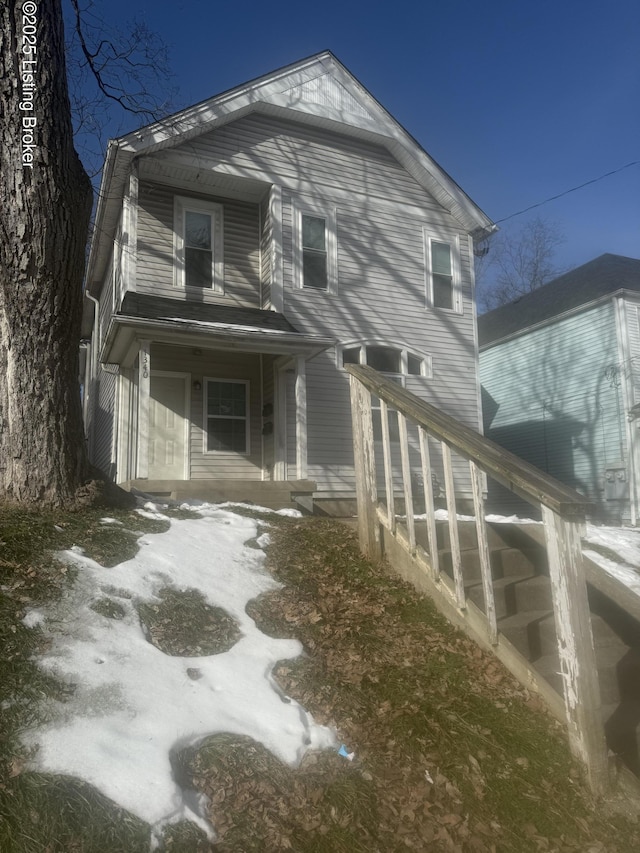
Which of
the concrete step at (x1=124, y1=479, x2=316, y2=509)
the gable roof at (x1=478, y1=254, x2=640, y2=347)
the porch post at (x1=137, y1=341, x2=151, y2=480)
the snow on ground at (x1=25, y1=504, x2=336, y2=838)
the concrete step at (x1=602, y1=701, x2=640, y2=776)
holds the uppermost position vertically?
the gable roof at (x1=478, y1=254, x2=640, y2=347)

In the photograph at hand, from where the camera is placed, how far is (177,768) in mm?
2742

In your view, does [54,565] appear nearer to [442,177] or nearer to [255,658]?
[255,658]

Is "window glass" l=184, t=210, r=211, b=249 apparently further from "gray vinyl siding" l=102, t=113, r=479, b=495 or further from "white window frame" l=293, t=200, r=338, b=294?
"white window frame" l=293, t=200, r=338, b=294

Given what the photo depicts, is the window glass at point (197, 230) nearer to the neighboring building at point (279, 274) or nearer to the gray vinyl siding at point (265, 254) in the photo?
the neighboring building at point (279, 274)

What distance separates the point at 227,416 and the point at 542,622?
8113mm

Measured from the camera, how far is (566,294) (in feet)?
61.0

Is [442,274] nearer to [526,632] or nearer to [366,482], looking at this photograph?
[366,482]

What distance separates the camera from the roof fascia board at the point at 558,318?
53.1 ft

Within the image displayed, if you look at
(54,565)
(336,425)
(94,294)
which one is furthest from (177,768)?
(94,294)

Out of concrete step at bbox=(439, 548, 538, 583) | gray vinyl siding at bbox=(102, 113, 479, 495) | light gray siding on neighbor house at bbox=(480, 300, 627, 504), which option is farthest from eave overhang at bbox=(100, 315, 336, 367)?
light gray siding on neighbor house at bbox=(480, 300, 627, 504)

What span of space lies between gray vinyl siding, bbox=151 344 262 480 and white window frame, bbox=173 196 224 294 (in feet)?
3.79

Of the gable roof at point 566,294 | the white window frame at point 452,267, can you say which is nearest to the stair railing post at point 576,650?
the white window frame at point 452,267

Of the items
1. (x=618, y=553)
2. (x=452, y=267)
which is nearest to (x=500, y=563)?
(x=618, y=553)

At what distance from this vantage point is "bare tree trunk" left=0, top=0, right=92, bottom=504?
5230 mm
